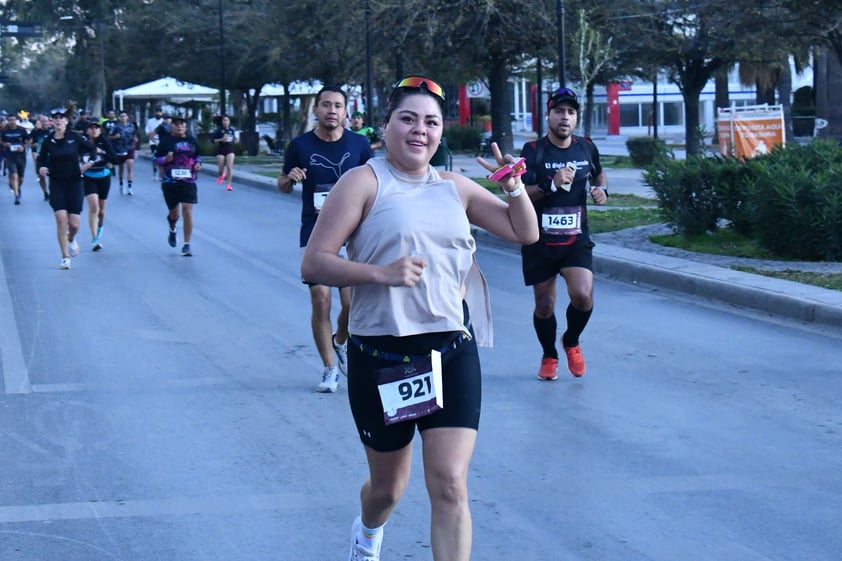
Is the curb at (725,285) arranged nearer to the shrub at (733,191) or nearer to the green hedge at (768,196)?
the green hedge at (768,196)

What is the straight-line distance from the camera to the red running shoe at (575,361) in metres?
8.55

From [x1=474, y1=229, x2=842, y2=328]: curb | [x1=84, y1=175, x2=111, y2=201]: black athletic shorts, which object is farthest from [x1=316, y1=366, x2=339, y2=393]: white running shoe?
[x1=84, y1=175, x2=111, y2=201]: black athletic shorts

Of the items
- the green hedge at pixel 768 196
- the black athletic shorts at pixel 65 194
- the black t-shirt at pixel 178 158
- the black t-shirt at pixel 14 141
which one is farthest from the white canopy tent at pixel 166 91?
the green hedge at pixel 768 196

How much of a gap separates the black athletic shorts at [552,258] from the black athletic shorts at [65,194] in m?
8.52

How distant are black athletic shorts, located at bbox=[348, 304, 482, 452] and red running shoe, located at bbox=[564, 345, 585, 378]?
434cm

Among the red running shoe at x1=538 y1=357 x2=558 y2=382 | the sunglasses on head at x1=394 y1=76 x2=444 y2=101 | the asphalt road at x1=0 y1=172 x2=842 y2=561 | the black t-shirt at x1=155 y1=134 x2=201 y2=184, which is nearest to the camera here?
the sunglasses on head at x1=394 y1=76 x2=444 y2=101

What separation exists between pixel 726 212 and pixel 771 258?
1461 mm

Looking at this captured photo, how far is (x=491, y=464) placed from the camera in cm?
646

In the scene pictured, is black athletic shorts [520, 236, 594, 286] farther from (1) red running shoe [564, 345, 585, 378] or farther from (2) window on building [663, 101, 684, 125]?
(2) window on building [663, 101, 684, 125]

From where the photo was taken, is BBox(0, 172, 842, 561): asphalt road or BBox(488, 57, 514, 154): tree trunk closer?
BBox(0, 172, 842, 561): asphalt road

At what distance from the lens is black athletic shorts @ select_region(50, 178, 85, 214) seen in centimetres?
A: 1520

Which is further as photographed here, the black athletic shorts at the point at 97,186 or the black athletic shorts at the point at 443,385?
the black athletic shorts at the point at 97,186

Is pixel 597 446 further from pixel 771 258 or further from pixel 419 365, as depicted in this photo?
pixel 771 258

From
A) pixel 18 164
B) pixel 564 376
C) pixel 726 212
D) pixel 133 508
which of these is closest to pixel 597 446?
pixel 564 376
